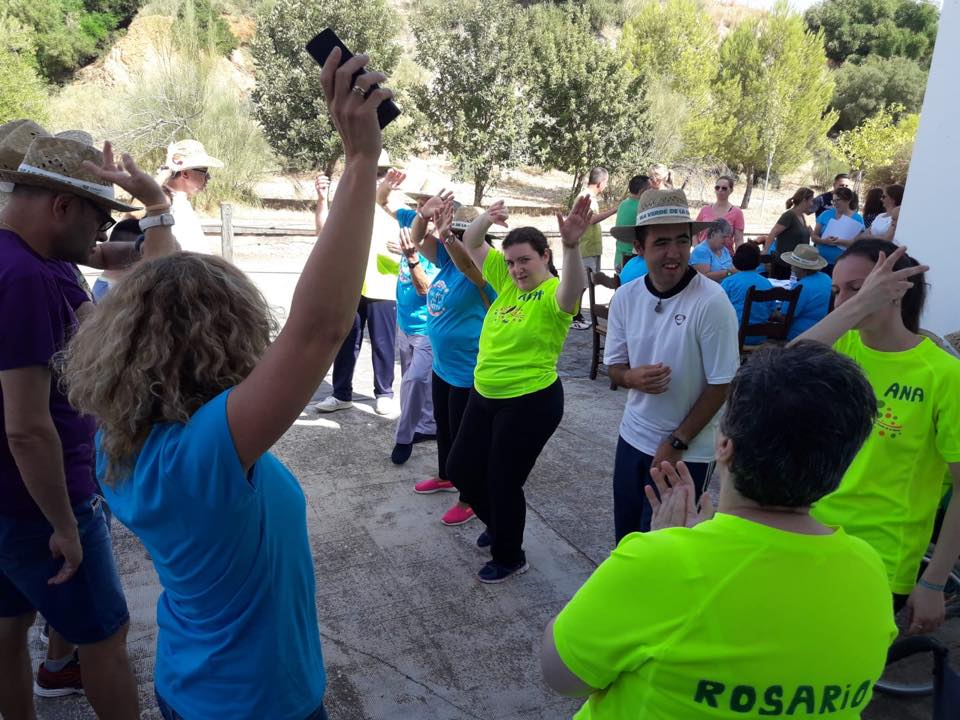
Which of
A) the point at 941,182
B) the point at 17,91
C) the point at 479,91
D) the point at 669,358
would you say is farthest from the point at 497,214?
the point at 17,91

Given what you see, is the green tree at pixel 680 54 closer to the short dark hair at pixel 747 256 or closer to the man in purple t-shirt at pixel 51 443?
the short dark hair at pixel 747 256

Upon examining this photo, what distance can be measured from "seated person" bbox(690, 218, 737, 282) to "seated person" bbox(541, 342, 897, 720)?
6566mm

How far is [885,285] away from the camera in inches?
83.6

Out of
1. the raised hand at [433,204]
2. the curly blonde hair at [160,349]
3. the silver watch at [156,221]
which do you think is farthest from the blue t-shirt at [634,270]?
Result: the curly blonde hair at [160,349]

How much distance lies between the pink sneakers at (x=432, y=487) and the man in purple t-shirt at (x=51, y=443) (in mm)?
2508

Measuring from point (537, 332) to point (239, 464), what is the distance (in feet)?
8.17

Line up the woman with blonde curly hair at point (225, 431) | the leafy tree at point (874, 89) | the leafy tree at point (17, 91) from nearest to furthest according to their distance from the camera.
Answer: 1. the woman with blonde curly hair at point (225, 431)
2. the leafy tree at point (17, 91)
3. the leafy tree at point (874, 89)

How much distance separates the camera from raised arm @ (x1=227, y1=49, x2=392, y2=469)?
122 centimetres

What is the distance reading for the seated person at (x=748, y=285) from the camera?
6.21 m

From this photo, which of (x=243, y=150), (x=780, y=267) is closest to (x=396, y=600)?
(x=780, y=267)

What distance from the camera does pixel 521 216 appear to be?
24.5 metres

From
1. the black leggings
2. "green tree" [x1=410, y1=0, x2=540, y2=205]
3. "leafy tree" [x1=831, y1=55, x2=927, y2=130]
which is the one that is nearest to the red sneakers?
the black leggings

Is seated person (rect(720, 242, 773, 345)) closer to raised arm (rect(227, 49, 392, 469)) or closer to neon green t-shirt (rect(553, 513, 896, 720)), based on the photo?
neon green t-shirt (rect(553, 513, 896, 720))

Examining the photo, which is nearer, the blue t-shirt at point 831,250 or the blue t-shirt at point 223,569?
the blue t-shirt at point 223,569
